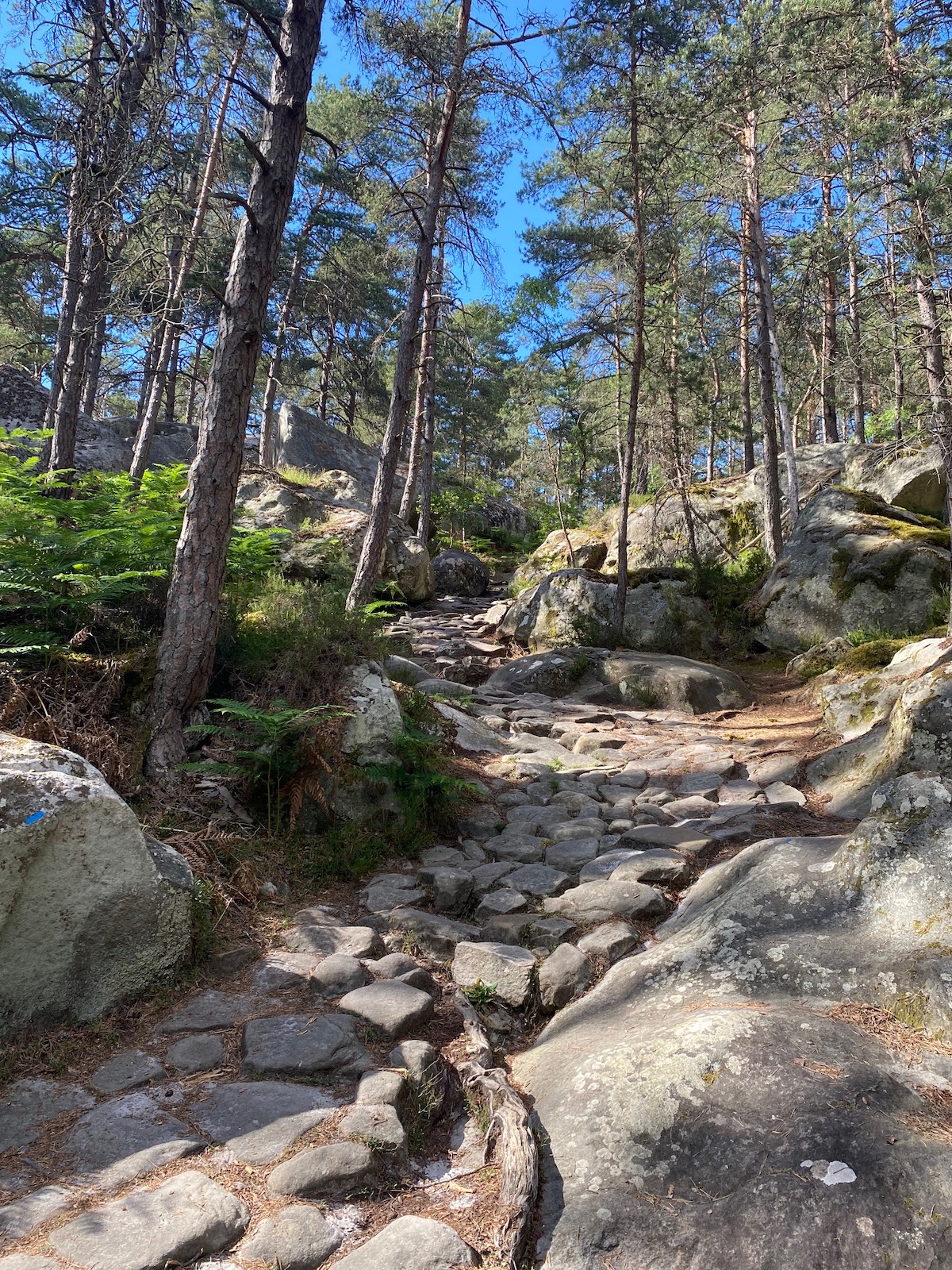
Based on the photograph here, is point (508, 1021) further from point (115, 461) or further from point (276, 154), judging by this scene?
point (115, 461)

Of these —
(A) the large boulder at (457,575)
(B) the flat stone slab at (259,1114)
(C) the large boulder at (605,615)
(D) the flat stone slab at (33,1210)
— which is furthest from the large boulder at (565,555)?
Answer: (D) the flat stone slab at (33,1210)

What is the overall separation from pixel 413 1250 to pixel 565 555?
16586 millimetres

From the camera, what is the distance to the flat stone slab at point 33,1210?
2188mm

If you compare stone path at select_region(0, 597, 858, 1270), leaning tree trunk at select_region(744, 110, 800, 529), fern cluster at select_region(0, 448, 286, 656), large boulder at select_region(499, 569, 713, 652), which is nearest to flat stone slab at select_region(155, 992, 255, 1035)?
stone path at select_region(0, 597, 858, 1270)

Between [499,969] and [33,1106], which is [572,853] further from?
[33,1106]

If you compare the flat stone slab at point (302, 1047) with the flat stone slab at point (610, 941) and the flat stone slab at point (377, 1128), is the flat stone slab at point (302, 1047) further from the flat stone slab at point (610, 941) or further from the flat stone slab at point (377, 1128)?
the flat stone slab at point (610, 941)

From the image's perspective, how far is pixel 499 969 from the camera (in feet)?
12.7

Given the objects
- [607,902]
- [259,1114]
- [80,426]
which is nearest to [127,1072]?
[259,1114]

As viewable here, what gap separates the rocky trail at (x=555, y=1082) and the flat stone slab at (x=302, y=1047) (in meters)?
0.01

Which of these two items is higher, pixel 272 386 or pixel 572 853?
pixel 272 386

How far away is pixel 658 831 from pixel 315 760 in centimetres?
260

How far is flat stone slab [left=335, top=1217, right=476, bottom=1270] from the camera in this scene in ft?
7.13

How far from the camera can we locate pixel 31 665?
478 centimetres

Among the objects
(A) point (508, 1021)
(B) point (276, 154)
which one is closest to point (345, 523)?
(B) point (276, 154)
